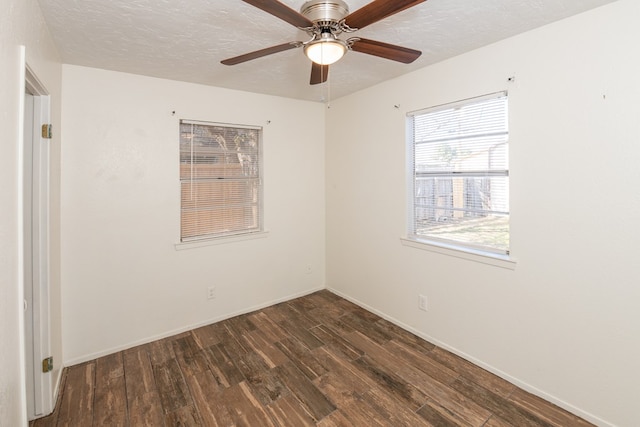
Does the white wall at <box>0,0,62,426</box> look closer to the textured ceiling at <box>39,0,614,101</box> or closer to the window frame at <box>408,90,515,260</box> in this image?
the textured ceiling at <box>39,0,614,101</box>

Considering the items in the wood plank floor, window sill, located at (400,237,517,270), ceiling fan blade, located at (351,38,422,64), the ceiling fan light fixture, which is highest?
ceiling fan blade, located at (351,38,422,64)

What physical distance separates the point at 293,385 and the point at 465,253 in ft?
5.65

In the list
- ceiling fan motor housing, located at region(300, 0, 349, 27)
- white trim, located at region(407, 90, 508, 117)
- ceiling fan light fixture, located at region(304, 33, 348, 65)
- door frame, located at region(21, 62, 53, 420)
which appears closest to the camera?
ceiling fan motor housing, located at region(300, 0, 349, 27)

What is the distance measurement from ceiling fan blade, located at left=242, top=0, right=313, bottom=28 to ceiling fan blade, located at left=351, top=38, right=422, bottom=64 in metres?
0.29

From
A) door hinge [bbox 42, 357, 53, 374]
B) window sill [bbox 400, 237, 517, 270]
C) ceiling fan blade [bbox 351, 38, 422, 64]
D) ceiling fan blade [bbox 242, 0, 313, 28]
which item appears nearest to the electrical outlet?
window sill [bbox 400, 237, 517, 270]

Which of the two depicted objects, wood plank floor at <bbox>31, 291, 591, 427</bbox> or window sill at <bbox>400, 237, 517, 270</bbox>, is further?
window sill at <bbox>400, 237, 517, 270</bbox>

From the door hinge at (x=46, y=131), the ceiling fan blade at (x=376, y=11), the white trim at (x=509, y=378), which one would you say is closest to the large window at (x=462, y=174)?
the white trim at (x=509, y=378)

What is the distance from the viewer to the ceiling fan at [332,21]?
126cm

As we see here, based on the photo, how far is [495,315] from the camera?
2357 millimetres

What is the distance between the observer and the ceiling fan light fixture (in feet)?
4.97

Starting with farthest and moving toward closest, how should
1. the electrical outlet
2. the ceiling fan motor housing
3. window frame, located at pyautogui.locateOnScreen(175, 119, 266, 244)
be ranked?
window frame, located at pyautogui.locateOnScreen(175, 119, 266, 244), the electrical outlet, the ceiling fan motor housing

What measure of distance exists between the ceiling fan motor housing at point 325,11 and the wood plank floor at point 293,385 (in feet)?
7.50

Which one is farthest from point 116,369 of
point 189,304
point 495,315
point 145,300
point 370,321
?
point 495,315

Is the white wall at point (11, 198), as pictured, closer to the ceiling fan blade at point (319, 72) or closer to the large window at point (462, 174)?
the ceiling fan blade at point (319, 72)
